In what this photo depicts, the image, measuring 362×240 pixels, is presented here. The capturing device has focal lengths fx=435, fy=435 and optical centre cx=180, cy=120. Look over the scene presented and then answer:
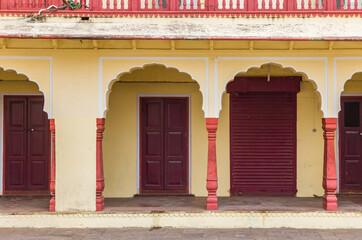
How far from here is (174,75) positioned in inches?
395

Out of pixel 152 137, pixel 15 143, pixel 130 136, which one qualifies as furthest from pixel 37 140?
pixel 152 137

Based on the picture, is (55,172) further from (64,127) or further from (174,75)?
(174,75)

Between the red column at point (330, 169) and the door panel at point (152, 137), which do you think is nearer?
the red column at point (330, 169)

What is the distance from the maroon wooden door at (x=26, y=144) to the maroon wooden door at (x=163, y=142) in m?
2.34

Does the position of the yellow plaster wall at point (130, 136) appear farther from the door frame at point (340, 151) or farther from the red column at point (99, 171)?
the door frame at point (340, 151)

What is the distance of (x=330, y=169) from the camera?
8219 millimetres

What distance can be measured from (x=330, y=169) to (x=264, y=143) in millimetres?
2123

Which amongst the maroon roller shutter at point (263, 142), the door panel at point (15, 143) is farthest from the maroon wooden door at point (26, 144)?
the maroon roller shutter at point (263, 142)

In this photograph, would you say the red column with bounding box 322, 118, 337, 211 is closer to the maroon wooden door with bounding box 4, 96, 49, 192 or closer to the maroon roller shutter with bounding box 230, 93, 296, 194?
the maroon roller shutter with bounding box 230, 93, 296, 194

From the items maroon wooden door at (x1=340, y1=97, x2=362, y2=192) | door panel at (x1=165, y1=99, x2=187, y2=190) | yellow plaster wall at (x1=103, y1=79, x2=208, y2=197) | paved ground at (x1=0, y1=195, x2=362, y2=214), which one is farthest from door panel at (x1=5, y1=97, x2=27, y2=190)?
maroon wooden door at (x1=340, y1=97, x2=362, y2=192)

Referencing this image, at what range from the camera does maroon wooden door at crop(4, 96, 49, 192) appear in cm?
1020

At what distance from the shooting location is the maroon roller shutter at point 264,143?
10086 millimetres

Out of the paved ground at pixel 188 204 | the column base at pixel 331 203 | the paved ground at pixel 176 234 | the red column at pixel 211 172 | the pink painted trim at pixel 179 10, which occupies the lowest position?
the paved ground at pixel 176 234

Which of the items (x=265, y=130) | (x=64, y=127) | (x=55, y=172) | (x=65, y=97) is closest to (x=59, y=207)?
(x=55, y=172)
